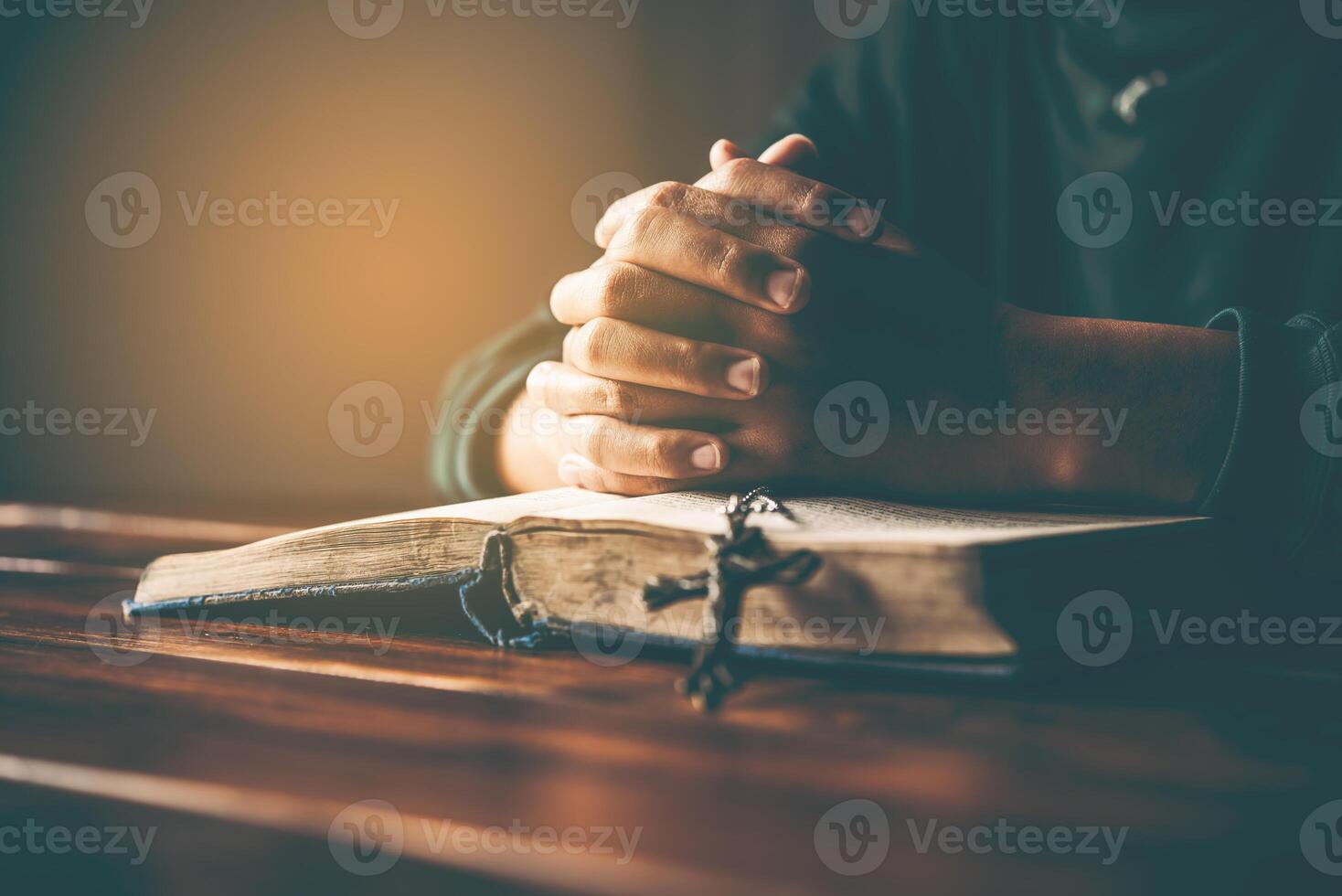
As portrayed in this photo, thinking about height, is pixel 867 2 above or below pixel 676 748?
above

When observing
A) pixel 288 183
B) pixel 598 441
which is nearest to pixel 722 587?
pixel 598 441

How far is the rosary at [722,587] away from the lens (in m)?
0.37

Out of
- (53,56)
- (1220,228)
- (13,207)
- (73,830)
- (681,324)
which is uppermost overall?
(53,56)

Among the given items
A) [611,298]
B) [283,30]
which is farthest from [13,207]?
[611,298]

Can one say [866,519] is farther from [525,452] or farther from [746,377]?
[525,452]

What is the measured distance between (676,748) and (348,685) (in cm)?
16

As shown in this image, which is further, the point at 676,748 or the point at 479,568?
the point at 479,568

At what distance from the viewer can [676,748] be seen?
1.06 feet

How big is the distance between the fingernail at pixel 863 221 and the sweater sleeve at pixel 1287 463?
240 millimetres

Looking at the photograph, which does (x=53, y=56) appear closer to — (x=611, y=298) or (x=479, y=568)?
→ (x=611, y=298)

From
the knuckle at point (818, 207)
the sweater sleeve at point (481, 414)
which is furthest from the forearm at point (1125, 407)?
the sweater sleeve at point (481, 414)

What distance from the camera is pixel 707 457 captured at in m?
0.58

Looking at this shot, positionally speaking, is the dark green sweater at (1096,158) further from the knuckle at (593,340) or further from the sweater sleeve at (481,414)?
the knuckle at (593,340)

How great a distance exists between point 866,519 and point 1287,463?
0.29m
